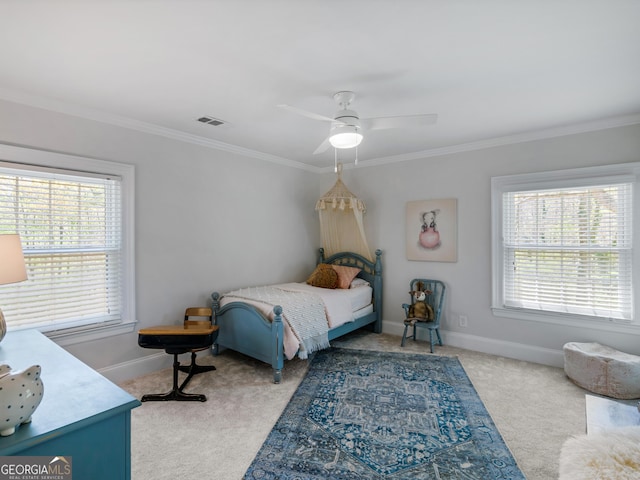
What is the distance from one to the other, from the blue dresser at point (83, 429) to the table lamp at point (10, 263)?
35.3 inches

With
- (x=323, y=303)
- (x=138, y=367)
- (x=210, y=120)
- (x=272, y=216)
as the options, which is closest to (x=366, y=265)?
(x=323, y=303)

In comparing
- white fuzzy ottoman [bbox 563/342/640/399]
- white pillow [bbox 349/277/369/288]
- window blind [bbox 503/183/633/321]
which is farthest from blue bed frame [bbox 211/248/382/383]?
white fuzzy ottoman [bbox 563/342/640/399]

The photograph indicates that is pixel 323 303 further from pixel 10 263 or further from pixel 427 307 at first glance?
pixel 10 263

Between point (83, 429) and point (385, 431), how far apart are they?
1.92 m

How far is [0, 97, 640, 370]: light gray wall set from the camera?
321 cm

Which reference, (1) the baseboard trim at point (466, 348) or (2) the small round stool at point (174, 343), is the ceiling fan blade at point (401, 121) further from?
(1) the baseboard trim at point (466, 348)

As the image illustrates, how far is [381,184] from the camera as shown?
192 inches

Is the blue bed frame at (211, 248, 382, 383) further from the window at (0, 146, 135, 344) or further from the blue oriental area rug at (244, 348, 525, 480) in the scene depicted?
the window at (0, 146, 135, 344)

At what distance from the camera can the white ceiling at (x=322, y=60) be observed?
1.72 m

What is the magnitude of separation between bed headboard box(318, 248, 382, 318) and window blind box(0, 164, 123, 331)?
9.69 ft

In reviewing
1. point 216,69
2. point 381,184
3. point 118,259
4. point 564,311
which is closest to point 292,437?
point 118,259

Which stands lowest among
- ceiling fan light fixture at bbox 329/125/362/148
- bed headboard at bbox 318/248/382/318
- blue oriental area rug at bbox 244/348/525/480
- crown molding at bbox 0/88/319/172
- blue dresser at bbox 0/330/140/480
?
blue oriental area rug at bbox 244/348/525/480

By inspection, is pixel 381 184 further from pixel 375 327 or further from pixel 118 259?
pixel 118 259

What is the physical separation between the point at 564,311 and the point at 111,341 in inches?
179
